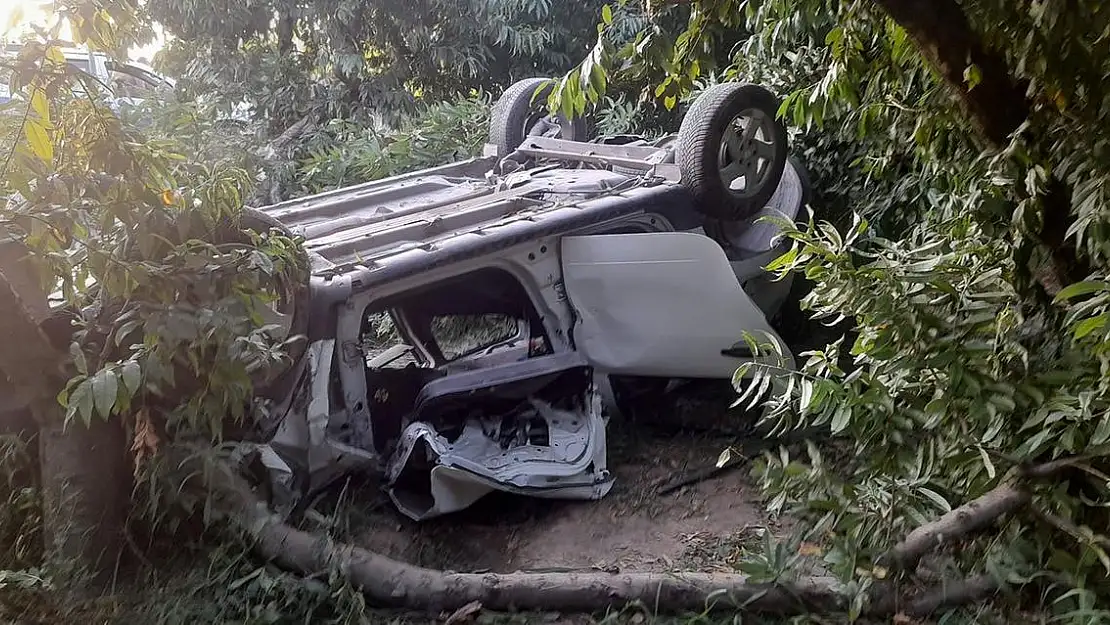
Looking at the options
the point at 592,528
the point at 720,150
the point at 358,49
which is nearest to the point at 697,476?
the point at 592,528

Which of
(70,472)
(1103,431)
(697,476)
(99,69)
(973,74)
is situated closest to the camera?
(1103,431)

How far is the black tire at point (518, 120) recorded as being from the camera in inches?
231

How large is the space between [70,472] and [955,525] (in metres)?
2.81

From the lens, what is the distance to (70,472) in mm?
2936

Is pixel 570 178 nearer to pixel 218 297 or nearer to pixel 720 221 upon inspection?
pixel 720 221

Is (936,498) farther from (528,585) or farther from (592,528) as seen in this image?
(592,528)

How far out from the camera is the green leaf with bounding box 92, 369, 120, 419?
2504 millimetres

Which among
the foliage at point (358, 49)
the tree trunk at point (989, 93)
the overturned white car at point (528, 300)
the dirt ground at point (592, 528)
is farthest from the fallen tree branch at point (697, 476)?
the foliage at point (358, 49)

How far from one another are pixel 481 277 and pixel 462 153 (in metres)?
3.79

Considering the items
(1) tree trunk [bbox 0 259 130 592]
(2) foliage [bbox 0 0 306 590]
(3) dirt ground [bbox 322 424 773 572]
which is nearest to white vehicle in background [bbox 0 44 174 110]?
(2) foliage [bbox 0 0 306 590]

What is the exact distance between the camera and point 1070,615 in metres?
2.60

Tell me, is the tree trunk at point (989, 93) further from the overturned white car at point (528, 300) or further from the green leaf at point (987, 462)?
the overturned white car at point (528, 300)

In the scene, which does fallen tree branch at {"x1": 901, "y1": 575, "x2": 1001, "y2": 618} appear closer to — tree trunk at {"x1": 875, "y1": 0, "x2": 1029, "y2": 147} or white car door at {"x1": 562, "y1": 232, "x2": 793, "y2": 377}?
tree trunk at {"x1": 875, "y1": 0, "x2": 1029, "y2": 147}

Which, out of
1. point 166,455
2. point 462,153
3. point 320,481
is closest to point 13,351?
point 166,455
